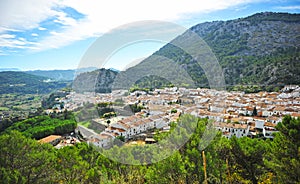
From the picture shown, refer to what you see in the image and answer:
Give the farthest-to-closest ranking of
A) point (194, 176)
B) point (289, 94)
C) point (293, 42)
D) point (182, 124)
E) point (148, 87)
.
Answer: point (293, 42) → point (148, 87) → point (289, 94) → point (182, 124) → point (194, 176)

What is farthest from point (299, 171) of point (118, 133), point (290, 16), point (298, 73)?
point (290, 16)

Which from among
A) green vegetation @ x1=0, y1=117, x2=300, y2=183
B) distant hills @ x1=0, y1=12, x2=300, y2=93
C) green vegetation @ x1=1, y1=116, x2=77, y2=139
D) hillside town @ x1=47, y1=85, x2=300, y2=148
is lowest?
green vegetation @ x1=1, y1=116, x2=77, y2=139

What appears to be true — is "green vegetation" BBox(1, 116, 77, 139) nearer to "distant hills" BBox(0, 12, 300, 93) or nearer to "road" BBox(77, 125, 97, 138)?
"road" BBox(77, 125, 97, 138)

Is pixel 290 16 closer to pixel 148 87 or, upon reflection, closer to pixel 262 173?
pixel 148 87

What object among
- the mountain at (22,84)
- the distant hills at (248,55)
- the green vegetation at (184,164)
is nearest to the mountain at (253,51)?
the distant hills at (248,55)

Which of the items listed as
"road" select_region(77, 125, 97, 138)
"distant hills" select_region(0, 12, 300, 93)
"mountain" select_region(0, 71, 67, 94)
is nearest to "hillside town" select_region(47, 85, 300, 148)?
"road" select_region(77, 125, 97, 138)

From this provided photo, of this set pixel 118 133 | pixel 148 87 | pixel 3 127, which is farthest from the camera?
pixel 148 87
